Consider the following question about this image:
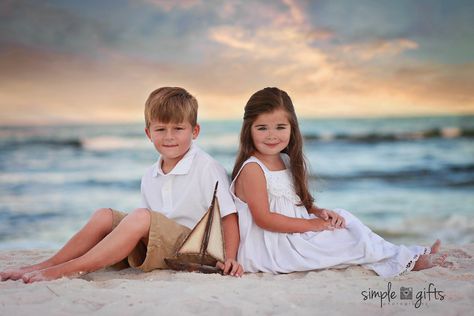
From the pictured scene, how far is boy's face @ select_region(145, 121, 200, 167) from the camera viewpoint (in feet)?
11.3

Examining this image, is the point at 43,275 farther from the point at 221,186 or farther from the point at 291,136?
the point at 291,136

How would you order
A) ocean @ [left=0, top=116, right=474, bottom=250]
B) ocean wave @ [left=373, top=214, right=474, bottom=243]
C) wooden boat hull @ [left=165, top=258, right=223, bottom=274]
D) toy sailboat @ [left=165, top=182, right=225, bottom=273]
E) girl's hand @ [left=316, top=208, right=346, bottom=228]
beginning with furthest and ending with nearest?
ocean @ [left=0, top=116, right=474, bottom=250] < ocean wave @ [left=373, top=214, right=474, bottom=243] < girl's hand @ [left=316, top=208, right=346, bottom=228] < wooden boat hull @ [left=165, top=258, right=223, bottom=274] < toy sailboat @ [left=165, top=182, right=225, bottom=273]

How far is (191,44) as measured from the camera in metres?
15.0

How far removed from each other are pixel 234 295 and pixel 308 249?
937 mm

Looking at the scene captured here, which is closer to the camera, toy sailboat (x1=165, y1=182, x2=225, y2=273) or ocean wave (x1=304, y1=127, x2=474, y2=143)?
toy sailboat (x1=165, y1=182, x2=225, y2=273)

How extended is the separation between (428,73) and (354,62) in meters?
2.06

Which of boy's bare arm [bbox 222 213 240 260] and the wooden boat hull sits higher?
boy's bare arm [bbox 222 213 240 260]

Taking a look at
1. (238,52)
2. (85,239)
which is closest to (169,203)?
(85,239)

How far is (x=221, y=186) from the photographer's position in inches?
134

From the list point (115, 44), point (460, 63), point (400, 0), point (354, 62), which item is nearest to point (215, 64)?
point (115, 44)

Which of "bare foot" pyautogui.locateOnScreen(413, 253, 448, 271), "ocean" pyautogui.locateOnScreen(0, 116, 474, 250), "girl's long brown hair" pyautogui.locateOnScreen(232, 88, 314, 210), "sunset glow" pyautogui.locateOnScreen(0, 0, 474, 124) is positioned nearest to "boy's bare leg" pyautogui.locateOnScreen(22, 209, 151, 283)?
"girl's long brown hair" pyautogui.locateOnScreen(232, 88, 314, 210)

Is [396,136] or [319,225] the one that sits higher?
[396,136]

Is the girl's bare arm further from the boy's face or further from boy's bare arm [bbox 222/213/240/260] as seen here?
the boy's face

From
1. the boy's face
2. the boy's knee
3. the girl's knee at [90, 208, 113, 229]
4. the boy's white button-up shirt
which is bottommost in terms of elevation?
the girl's knee at [90, 208, 113, 229]
